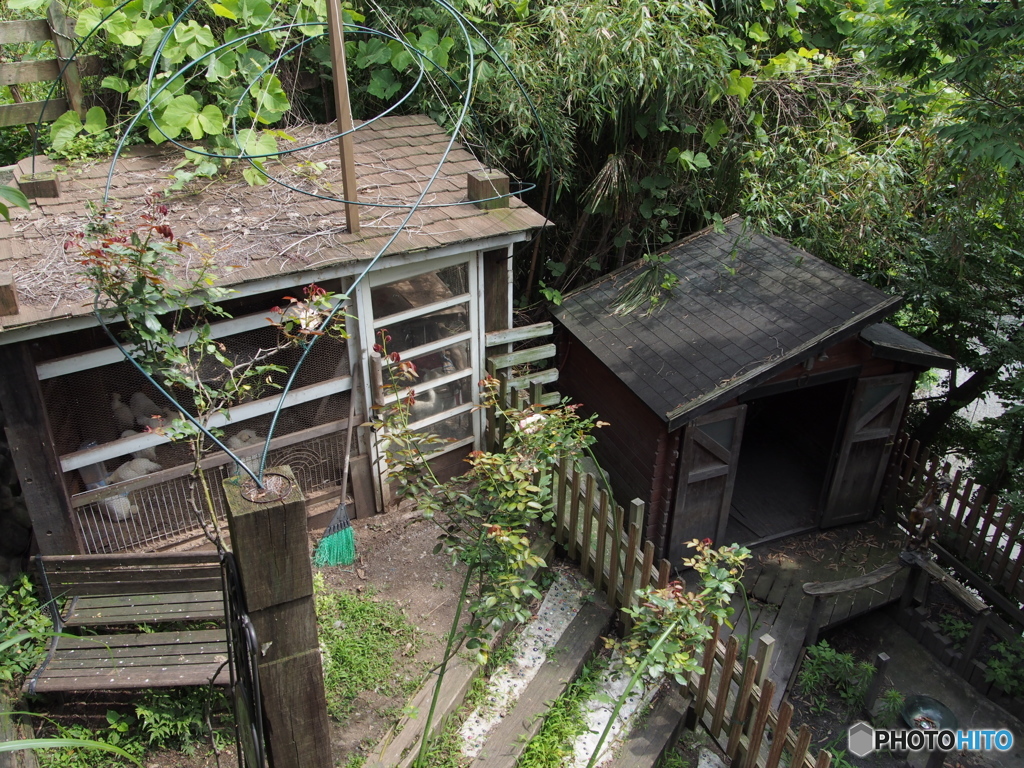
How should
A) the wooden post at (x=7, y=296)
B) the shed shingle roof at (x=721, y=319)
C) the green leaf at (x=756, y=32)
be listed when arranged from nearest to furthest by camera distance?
1. the wooden post at (x=7, y=296)
2. the shed shingle roof at (x=721, y=319)
3. the green leaf at (x=756, y=32)

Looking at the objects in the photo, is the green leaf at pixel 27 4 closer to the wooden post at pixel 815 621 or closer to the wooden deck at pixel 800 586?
the wooden deck at pixel 800 586

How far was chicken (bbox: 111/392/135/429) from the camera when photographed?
4.27m

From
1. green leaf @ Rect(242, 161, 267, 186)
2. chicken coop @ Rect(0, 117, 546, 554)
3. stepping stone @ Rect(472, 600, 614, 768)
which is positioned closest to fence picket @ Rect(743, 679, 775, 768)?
stepping stone @ Rect(472, 600, 614, 768)

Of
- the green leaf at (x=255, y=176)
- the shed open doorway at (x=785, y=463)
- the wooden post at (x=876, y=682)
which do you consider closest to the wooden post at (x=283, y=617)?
the green leaf at (x=255, y=176)

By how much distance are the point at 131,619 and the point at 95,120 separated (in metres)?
3.52

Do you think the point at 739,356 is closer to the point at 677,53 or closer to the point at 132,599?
the point at 677,53

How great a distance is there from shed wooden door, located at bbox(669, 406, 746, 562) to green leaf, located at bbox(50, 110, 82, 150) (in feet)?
16.0

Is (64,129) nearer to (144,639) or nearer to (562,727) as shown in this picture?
(144,639)

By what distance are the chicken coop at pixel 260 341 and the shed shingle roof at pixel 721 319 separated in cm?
131

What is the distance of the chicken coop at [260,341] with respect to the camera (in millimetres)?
4020

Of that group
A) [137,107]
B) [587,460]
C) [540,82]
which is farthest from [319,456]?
[540,82]

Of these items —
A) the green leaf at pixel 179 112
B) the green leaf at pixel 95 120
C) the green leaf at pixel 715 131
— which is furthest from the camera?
the green leaf at pixel 715 131

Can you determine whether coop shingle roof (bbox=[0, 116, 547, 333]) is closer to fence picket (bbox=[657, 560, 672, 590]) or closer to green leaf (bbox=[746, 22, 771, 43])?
fence picket (bbox=[657, 560, 672, 590])

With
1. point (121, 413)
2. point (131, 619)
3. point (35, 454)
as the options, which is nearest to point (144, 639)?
point (131, 619)
